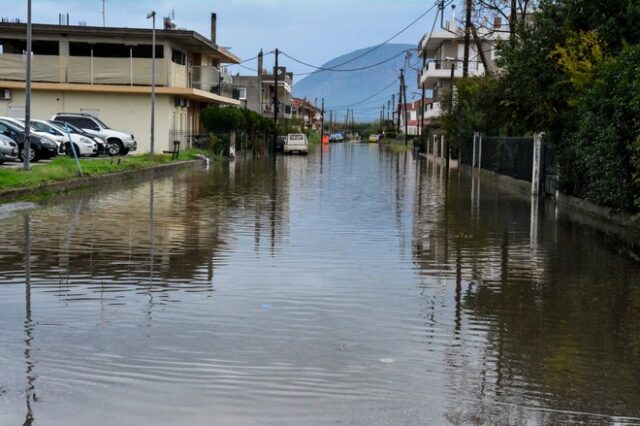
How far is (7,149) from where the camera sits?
28.5 m

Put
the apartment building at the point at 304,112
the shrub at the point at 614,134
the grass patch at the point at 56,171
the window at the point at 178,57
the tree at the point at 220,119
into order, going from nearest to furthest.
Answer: the shrub at the point at 614,134 → the grass patch at the point at 56,171 → the window at the point at 178,57 → the tree at the point at 220,119 → the apartment building at the point at 304,112

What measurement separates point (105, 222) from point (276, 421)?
11.1 metres

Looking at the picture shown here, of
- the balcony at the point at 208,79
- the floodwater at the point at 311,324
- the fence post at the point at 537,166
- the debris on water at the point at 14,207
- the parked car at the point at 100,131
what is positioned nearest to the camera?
the floodwater at the point at 311,324

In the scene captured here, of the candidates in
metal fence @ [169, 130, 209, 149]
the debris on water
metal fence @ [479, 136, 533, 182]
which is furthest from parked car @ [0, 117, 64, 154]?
metal fence @ [479, 136, 533, 182]

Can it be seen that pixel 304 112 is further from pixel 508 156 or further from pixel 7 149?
pixel 7 149

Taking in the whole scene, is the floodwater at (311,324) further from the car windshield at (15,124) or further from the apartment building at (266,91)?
the apartment building at (266,91)

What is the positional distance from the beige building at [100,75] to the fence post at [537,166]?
26075 mm

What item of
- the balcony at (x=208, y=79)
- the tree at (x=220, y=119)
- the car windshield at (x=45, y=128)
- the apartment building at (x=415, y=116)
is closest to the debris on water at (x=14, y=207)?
the car windshield at (x=45, y=128)

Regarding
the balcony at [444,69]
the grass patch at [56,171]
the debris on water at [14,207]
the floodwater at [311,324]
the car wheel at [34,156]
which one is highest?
the balcony at [444,69]

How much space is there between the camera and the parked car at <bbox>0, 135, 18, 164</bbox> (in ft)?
92.7

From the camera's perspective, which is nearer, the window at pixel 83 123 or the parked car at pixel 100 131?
the parked car at pixel 100 131

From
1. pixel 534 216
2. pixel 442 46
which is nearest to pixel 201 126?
pixel 442 46

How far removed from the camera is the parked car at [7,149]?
92.7 feet

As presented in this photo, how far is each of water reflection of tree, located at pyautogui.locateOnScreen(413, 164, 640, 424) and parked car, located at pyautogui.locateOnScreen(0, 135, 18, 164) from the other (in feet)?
57.0
